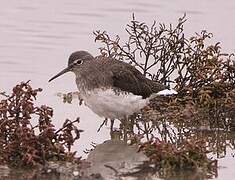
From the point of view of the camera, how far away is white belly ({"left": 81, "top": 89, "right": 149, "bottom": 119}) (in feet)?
39.2

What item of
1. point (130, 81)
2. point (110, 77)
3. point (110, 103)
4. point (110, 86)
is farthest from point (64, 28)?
point (110, 103)

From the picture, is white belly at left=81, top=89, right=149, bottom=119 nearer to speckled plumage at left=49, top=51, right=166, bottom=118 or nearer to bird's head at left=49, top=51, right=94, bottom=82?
speckled plumage at left=49, top=51, right=166, bottom=118

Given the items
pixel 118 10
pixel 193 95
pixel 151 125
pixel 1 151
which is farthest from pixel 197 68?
pixel 118 10

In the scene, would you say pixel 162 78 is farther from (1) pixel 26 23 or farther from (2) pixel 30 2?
(2) pixel 30 2

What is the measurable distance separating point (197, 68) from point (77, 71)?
5.92 feet

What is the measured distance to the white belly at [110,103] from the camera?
11945 mm

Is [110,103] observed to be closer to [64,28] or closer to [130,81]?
[130,81]

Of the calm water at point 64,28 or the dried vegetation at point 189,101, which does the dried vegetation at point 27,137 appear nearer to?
the dried vegetation at point 189,101

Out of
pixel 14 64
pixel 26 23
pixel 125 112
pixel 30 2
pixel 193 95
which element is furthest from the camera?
pixel 30 2

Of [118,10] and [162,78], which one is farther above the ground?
[118,10]

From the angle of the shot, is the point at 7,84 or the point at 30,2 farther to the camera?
the point at 30,2

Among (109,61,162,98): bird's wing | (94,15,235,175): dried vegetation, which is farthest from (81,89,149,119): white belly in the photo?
(94,15,235,175): dried vegetation

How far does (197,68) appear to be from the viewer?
13367mm

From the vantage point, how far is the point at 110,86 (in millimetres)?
12102
